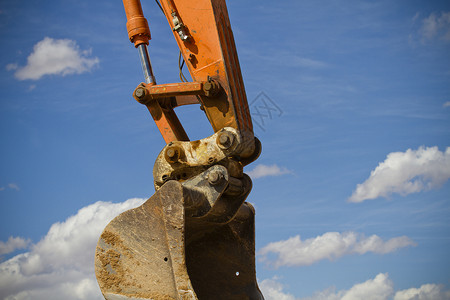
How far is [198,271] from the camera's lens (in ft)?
16.5

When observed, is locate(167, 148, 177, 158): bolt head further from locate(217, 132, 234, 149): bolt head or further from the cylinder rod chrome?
the cylinder rod chrome

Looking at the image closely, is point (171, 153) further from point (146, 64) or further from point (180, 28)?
point (180, 28)

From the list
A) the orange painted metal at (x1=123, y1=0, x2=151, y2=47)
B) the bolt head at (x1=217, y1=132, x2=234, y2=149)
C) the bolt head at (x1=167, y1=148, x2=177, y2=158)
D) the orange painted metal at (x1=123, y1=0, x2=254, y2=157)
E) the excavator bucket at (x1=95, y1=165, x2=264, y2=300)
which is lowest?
the excavator bucket at (x1=95, y1=165, x2=264, y2=300)

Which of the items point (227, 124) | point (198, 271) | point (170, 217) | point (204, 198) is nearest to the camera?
point (170, 217)

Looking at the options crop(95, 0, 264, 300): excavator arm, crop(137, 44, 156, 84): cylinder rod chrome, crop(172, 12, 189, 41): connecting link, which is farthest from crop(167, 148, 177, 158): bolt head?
crop(172, 12, 189, 41): connecting link

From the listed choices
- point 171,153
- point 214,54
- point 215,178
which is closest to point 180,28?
point 214,54

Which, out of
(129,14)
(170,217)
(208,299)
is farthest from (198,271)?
(129,14)

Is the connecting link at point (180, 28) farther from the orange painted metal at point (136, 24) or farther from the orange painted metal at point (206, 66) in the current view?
the orange painted metal at point (136, 24)

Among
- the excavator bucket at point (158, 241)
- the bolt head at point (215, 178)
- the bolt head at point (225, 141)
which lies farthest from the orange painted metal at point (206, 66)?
the excavator bucket at point (158, 241)

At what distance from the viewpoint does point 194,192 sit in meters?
4.20

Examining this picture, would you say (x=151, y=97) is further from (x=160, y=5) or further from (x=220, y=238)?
(x=220, y=238)

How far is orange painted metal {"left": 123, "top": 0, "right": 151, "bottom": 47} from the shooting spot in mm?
5039

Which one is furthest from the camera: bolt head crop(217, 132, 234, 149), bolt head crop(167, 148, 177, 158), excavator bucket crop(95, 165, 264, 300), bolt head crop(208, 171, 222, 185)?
bolt head crop(167, 148, 177, 158)

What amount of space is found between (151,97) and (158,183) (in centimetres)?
78
